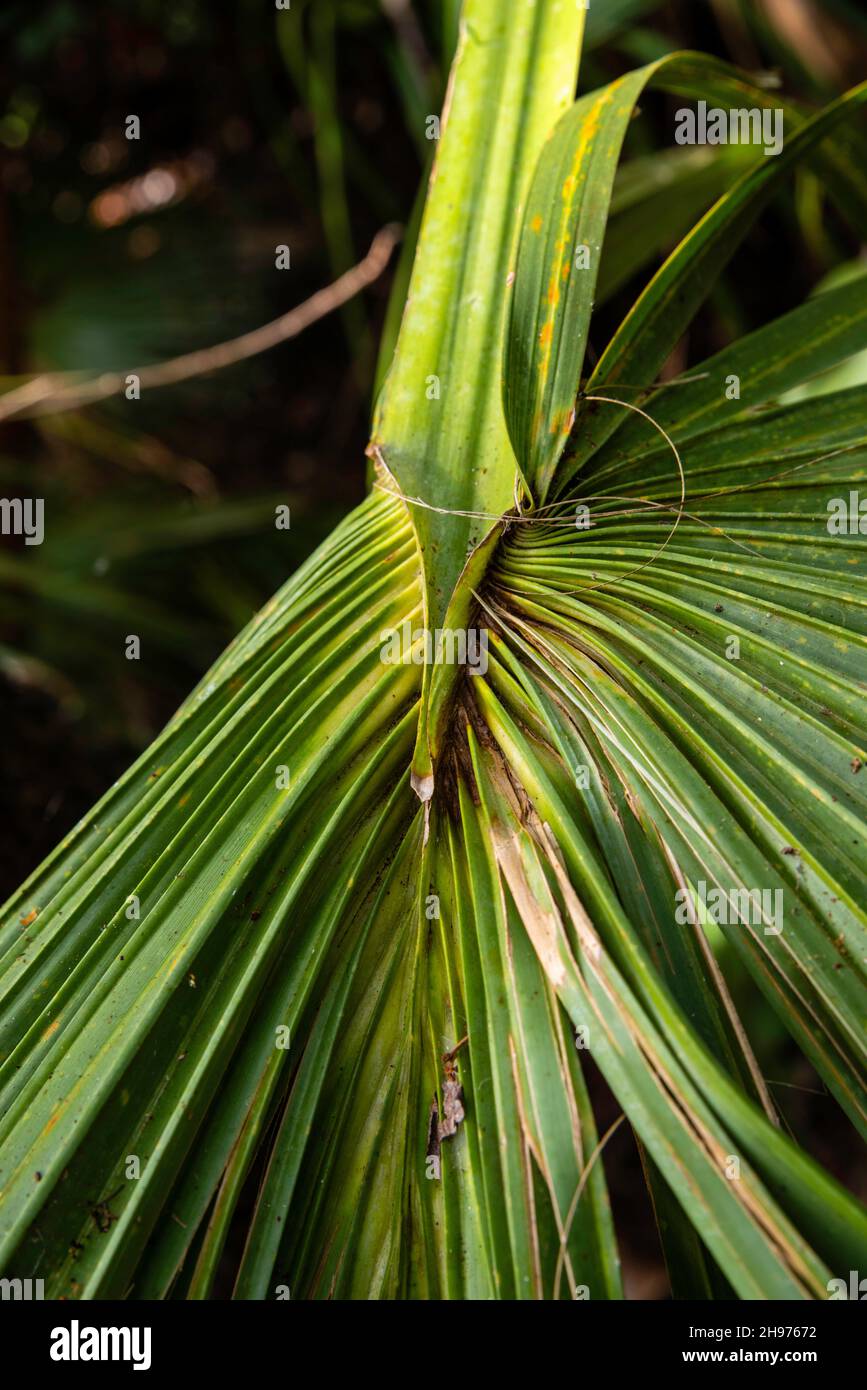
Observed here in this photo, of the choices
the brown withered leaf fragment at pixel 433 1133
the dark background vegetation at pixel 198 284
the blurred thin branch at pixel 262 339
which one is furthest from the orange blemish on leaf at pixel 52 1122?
the blurred thin branch at pixel 262 339

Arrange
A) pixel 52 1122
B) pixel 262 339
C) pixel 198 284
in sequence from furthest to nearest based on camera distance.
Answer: pixel 198 284, pixel 262 339, pixel 52 1122

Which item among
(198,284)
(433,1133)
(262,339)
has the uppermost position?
(198,284)

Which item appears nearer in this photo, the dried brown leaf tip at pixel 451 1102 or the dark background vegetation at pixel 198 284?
the dried brown leaf tip at pixel 451 1102

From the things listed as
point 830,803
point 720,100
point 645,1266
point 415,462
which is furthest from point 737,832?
point 645,1266

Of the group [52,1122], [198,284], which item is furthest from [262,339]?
[52,1122]

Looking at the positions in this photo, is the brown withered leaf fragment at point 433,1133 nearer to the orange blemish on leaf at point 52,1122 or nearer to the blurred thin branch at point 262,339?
Answer: the orange blemish on leaf at point 52,1122

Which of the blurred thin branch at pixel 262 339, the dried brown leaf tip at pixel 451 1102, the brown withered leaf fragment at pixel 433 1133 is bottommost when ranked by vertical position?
the brown withered leaf fragment at pixel 433 1133

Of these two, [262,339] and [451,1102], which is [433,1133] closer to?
[451,1102]
